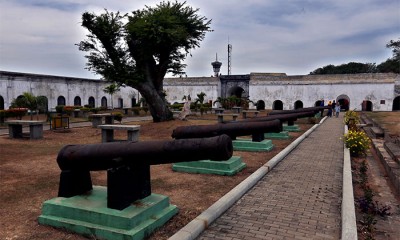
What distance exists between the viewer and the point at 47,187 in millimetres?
5359

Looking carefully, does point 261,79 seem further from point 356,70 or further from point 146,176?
point 146,176

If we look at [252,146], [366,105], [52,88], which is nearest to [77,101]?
[52,88]

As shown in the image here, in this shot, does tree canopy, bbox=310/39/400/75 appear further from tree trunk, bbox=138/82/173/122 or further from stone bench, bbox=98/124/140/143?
stone bench, bbox=98/124/140/143

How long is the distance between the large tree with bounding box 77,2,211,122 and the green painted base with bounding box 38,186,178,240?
40.3ft

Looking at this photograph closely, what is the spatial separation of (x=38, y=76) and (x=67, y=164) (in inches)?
1148

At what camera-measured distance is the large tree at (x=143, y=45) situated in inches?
609

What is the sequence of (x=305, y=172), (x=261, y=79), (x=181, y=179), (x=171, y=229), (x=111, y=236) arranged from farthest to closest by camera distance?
(x=261, y=79)
(x=305, y=172)
(x=181, y=179)
(x=171, y=229)
(x=111, y=236)

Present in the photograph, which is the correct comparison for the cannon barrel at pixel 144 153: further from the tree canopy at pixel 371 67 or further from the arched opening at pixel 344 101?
the tree canopy at pixel 371 67

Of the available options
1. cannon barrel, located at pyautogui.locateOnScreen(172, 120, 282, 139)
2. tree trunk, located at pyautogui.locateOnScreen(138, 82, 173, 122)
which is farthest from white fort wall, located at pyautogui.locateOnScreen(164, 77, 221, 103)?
cannon barrel, located at pyautogui.locateOnScreen(172, 120, 282, 139)

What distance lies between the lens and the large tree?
50.8ft

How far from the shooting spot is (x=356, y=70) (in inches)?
2100

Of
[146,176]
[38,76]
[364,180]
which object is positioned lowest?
[364,180]

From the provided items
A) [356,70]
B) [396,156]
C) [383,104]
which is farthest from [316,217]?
[356,70]

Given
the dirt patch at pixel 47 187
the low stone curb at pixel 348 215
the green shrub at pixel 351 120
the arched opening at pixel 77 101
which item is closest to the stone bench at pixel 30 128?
the dirt patch at pixel 47 187
